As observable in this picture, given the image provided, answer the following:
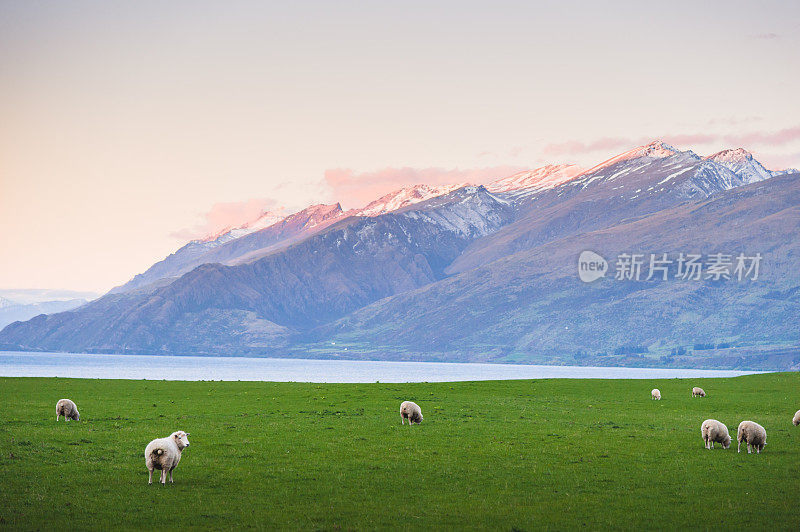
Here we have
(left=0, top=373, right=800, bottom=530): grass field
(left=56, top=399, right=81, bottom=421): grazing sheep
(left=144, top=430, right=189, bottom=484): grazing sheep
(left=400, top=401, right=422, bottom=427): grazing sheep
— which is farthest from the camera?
(left=400, top=401, right=422, bottom=427): grazing sheep

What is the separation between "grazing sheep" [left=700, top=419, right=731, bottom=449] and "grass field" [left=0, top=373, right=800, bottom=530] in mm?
565

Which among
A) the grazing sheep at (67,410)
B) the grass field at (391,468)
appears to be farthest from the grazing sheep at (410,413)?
the grazing sheep at (67,410)

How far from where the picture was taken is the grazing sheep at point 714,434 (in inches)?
1347

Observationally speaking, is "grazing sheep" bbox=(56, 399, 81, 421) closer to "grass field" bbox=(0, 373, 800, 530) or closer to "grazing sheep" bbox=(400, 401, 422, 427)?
"grass field" bbox=(0, 373, 800, 530)

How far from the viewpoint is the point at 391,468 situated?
95.7 ft

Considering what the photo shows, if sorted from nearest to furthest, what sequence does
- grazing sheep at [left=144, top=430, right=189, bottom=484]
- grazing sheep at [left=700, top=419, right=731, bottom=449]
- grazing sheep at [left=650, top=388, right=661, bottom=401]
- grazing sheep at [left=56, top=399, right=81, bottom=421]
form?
grazing sheep at [left=144, top=430, right=189, bottom=484] < grazing sheep at [left=700, top=419, right=731, bottom=449] < grazing sheep at [left=56, top=399, right=81, bottom=421] < grazing sheep at [left=650, top=388, right=661, bottom=401]

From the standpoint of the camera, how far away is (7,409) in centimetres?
4566

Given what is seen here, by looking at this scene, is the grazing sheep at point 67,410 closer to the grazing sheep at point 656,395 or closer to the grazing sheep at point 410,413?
the grazing sheep at point 410,413

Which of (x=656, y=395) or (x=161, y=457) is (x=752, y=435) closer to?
(x=161, y=457)

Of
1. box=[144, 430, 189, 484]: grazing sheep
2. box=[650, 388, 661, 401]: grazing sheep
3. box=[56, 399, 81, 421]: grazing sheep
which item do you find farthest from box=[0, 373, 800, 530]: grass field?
box=[650, 388, 661, 401]: grazing sheep

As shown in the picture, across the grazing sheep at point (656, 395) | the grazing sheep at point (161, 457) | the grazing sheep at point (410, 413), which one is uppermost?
the grazing sheep at point (161, 457)

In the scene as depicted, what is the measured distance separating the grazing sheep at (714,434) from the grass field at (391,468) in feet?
1.85

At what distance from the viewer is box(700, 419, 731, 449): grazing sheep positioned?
Result: 112ft

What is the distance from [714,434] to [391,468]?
15346 millimetres
